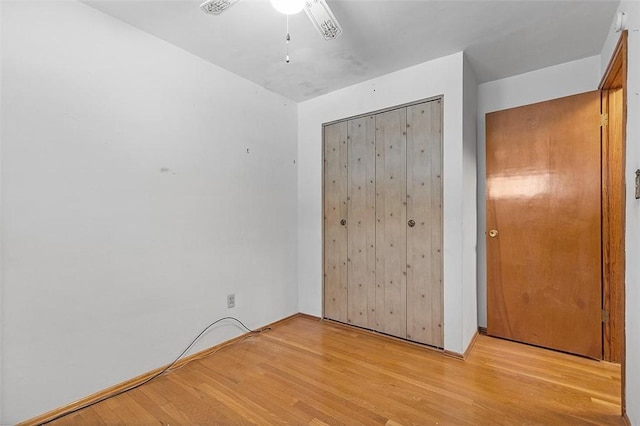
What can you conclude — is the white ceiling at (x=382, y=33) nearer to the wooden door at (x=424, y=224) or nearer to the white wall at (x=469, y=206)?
the white wall at (x=469, y=206)

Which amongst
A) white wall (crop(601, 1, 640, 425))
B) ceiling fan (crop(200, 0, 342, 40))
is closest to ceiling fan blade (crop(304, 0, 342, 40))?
ceiling fan (crop(200, 0, 342, 40))

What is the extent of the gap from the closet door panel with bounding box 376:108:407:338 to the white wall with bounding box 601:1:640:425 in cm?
139

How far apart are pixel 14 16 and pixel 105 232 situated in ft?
4.00

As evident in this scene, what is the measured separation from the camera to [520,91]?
2.71m

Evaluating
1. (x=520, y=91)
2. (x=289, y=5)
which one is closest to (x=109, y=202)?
(x=289, y=5)

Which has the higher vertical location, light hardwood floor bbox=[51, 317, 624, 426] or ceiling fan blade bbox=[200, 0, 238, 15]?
ceiling fan blade bbox=[200, 0, 238, 15]

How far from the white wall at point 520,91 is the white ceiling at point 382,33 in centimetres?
9

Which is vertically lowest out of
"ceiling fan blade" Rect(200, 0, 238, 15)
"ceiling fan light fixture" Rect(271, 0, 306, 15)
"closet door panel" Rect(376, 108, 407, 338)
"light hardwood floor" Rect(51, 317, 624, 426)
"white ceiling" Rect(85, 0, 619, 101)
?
"light hardwood floor" Rect(51, 317, 624, 426)

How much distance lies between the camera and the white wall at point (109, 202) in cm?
158

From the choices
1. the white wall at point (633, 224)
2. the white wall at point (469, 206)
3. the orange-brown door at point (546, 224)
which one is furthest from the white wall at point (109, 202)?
the white wall at point (633, 224)

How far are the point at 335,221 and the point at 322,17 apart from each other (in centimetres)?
195

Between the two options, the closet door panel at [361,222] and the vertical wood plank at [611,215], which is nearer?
the vertical wood plank at [611,215]

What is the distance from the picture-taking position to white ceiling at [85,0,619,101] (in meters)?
1.83

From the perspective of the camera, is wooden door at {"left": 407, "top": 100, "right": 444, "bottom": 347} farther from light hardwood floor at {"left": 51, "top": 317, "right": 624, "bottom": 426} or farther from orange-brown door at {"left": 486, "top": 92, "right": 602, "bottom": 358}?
orange-brown door at {"left": 486, "top": 92, "right": 602, "bottom": 358}
